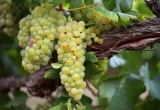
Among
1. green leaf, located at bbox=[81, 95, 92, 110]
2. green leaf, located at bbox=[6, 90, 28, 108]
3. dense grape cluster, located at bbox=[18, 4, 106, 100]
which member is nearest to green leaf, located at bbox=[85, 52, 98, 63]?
dense grape cluster, located at bbox=[18, 4, 106, 100]

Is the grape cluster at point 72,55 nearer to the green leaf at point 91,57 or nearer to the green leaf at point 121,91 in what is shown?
the green leaf at point 91,57

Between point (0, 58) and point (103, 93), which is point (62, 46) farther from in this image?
point (0, 58)

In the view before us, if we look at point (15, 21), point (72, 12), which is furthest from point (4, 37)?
point (72, 12)

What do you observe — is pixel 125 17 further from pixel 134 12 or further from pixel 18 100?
pixel 18 100

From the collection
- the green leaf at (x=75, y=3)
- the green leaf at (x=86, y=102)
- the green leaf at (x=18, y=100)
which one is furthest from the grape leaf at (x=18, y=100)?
the green leaf at (x=75, y=3)

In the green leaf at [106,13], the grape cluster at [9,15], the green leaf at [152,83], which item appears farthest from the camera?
the green leaf at [152,83]
